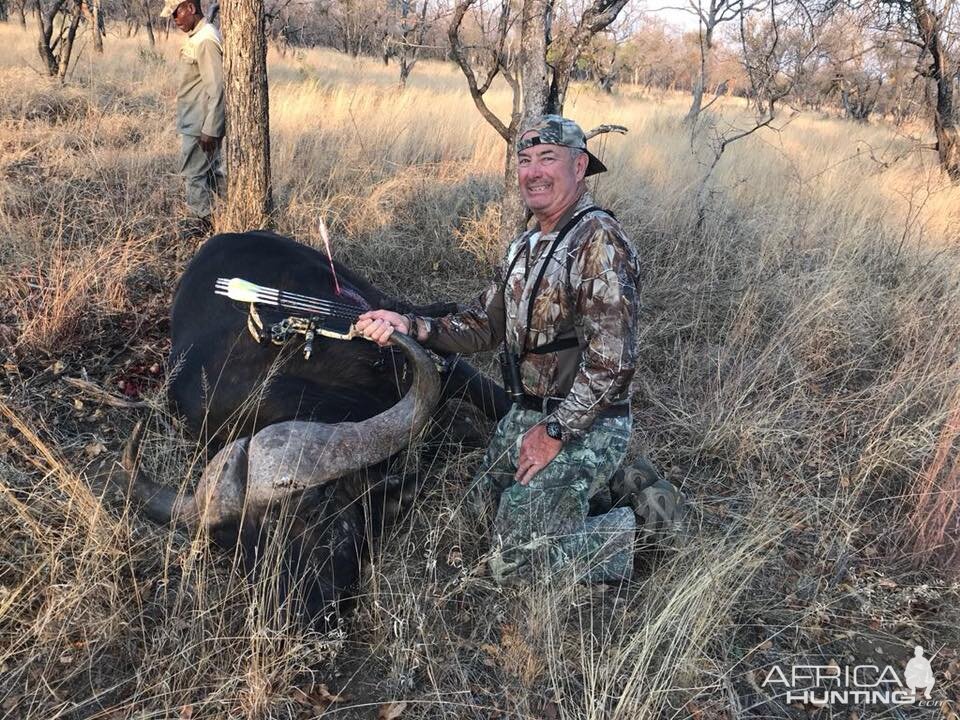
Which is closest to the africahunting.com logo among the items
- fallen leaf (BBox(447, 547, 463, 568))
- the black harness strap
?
fallen leaf (BBox(447, 547, 463, 568))

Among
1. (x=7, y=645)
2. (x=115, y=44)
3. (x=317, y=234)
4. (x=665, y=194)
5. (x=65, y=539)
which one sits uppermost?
(x=115, y=44)

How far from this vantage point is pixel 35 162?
629 cm

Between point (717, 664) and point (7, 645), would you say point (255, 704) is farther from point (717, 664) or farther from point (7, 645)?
point (717, 664)

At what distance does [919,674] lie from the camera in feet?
8.21

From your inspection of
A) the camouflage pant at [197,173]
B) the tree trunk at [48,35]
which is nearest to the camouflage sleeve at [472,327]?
the camouflage pant at [197,173]

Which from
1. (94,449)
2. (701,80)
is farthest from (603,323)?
(701,80)

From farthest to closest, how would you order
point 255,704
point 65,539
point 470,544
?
point 470,544 → point 65,539 → point 255,704

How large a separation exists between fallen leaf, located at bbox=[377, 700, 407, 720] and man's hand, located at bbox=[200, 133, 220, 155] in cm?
492

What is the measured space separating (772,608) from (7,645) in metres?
2.83

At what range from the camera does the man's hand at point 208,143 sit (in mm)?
5602

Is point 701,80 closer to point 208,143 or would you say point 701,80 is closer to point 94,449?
point 208,143

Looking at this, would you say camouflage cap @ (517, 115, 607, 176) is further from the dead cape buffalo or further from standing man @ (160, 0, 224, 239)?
standing man @ (160, 0, 224, 239)

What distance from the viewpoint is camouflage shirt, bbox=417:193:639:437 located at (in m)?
2.56

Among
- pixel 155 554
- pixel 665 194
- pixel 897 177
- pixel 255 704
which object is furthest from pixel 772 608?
pixel 897 177
